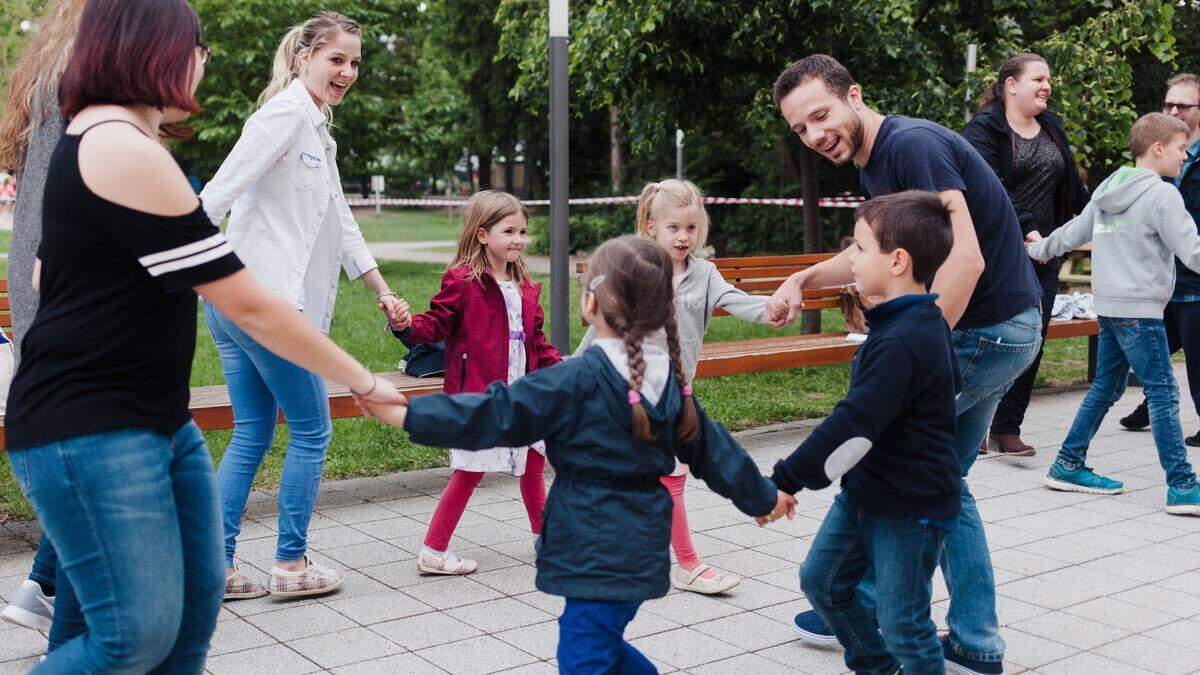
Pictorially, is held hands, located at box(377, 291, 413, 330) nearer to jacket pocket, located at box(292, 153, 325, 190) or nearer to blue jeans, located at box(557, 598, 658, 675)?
jacket pocket, located at box(292, 153, 325, 190)

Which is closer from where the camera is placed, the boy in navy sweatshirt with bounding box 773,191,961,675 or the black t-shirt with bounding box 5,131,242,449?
the black t-shirt with bounding box 5,131,242,449

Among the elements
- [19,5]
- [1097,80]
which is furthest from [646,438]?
[19,5]

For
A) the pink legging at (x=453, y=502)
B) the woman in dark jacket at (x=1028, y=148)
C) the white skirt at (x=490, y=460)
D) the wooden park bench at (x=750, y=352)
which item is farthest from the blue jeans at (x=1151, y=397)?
the white skirt at (x=490, y=460)

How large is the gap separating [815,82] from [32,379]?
241 cm

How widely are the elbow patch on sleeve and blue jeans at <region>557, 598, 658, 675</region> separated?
2.00 ft

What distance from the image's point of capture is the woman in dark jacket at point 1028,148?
21.0 ft

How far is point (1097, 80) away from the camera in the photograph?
9758 mm

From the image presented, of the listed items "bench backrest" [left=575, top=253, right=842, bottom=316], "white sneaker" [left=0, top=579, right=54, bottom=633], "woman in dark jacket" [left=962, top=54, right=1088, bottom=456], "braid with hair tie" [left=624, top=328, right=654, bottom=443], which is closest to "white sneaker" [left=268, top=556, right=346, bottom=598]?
"white sneaker" [left=0, top=579, right=54, bottom=633]

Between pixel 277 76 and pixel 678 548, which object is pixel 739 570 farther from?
pixel 277 76

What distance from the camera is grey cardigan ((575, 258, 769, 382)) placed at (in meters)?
4.43

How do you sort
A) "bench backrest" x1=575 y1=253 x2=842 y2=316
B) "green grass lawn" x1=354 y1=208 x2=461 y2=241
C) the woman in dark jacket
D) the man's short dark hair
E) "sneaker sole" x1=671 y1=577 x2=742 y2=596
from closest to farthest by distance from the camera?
1. the man's short dark hair
2. "sneaker sole" x1=671 y1=577 x2=742 y2=596
3. the woman in dark jacket
4. "bench backrest" x1=575 y1=253 x2=842 y2=316
5. "green grass lawn" x1=354 y1=208 x2=461 y2=241

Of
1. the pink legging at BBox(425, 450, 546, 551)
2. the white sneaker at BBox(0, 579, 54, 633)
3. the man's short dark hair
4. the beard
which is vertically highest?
the man's short dark hair

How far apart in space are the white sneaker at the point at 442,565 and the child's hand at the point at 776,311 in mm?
1572

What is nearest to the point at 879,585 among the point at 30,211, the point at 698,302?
the point at 698,302
